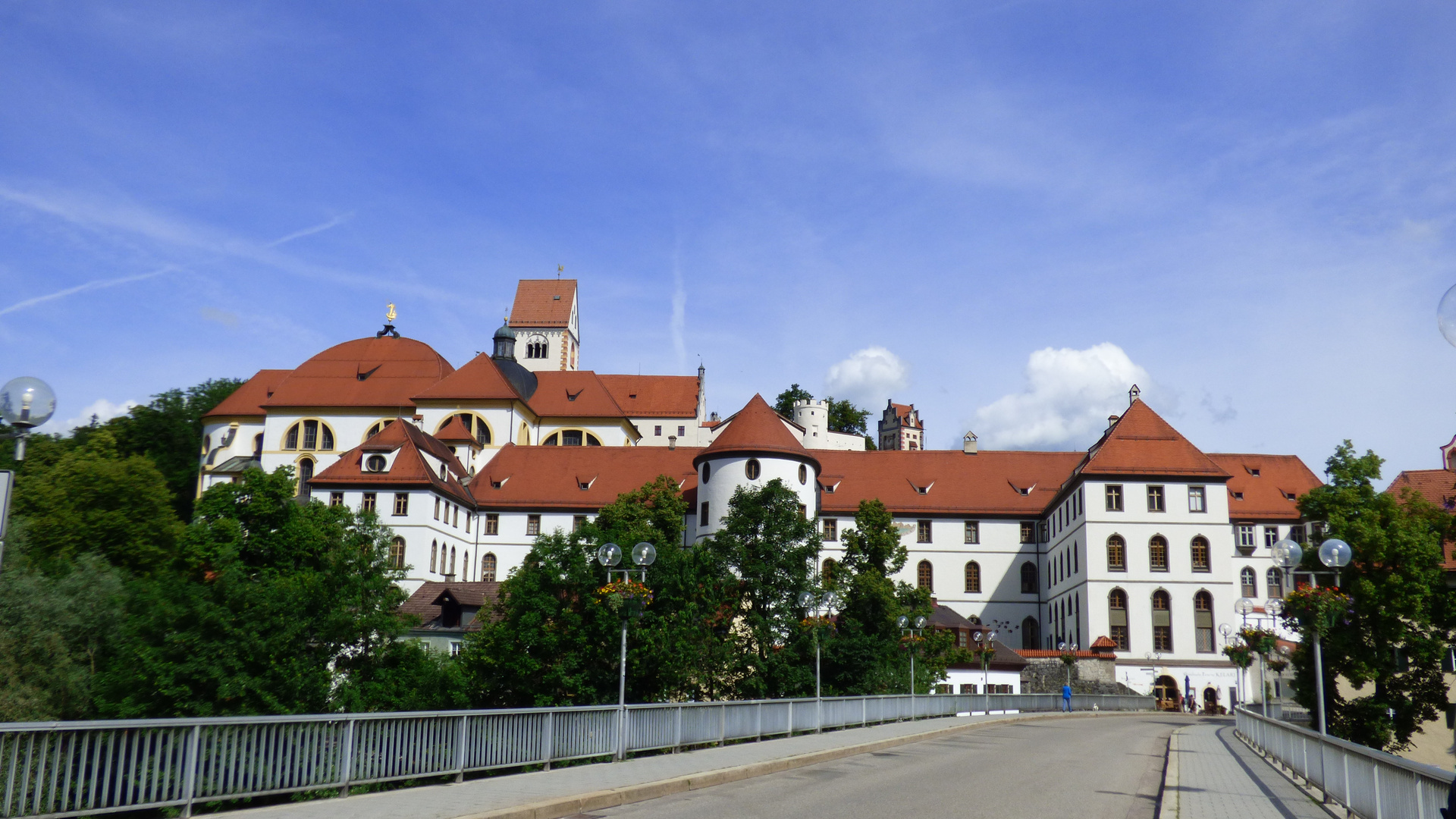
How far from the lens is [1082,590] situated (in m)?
58.5

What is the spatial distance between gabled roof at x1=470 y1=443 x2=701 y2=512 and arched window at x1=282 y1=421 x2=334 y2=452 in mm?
11805

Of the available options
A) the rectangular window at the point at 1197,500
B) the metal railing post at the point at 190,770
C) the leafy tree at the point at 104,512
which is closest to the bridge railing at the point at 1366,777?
the metal railing post at the point at 190,770

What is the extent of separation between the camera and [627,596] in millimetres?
18859

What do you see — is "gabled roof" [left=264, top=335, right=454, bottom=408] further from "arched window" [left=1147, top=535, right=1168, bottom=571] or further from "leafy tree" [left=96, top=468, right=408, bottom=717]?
"arched window" [left=1147, top=535, right=1168, bottom=571]

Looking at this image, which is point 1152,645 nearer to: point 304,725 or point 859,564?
point 859,564

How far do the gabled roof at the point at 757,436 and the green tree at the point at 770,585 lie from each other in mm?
10735

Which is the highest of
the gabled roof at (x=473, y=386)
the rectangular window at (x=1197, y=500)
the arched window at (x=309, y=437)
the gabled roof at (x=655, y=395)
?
the gabled roof at (x=655, y=395)

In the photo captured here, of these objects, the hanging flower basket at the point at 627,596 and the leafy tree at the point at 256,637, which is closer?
the hanging flower basket at the point at 627,596

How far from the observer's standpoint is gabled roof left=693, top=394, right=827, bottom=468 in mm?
57031

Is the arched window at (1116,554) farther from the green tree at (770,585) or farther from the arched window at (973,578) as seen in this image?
the green tree at (770,585)

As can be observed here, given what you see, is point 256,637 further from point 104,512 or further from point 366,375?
point 366,375

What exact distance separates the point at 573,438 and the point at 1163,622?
42.2 m

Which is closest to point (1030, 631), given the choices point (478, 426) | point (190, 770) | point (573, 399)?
point (573, 399)

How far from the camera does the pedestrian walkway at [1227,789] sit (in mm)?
12609
